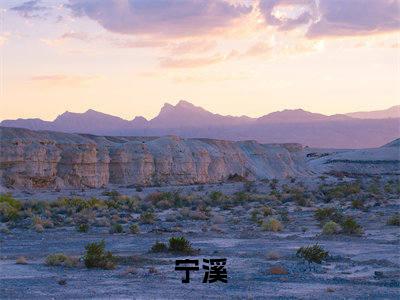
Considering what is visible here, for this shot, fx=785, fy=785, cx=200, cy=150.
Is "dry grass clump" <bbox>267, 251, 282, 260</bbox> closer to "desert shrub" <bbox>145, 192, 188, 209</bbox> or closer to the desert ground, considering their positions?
the desert ground

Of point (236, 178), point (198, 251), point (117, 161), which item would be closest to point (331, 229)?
point (198, 251)

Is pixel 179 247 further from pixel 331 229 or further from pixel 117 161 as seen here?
pixel 117 161

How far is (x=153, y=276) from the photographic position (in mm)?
15281

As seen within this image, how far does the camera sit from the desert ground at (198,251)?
13.9 metres

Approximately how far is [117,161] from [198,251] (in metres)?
45.2

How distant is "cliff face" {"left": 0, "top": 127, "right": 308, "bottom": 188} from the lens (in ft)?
178

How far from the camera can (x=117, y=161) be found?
63875mm

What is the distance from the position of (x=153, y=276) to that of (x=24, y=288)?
2.62 m

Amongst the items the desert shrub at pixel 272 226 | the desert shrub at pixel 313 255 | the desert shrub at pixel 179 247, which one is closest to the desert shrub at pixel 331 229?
the desert shrub at pixel 272 226

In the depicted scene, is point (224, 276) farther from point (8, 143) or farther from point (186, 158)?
point (186, 158)

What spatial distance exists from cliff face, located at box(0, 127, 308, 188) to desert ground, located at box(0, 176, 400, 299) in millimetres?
17214

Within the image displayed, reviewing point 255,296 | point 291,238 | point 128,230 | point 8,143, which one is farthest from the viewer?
point 8,143

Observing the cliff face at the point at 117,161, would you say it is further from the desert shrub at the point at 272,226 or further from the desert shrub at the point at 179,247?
the desert shrub at the point at 179,247

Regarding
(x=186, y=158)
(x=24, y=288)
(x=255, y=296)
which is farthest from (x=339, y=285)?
(x=186, y=158)
